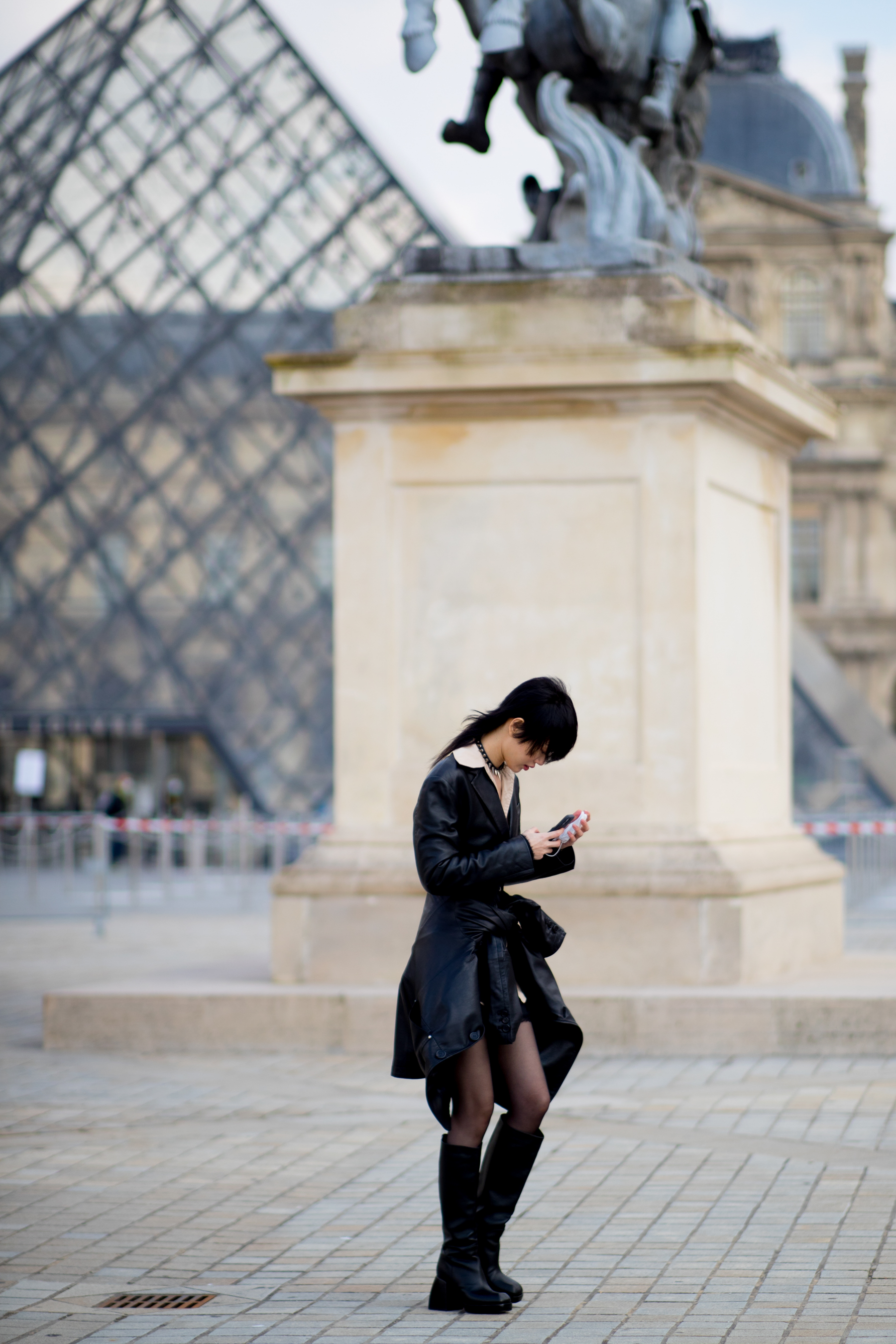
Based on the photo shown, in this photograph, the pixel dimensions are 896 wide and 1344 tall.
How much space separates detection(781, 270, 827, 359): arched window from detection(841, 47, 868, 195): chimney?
23.1 feet

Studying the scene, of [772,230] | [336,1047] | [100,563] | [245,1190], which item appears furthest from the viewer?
[772,230]

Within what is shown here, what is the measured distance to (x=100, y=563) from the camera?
47688mm

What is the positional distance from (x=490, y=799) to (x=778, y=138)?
63.7 m

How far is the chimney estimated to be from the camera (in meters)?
69.9

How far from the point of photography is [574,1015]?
733 centimetres

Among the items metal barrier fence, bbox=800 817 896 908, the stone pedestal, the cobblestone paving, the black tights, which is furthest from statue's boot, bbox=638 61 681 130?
metal barrier fence, bbox=800 817 896 908

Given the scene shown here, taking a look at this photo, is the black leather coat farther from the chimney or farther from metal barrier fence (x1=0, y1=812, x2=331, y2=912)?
the chimney

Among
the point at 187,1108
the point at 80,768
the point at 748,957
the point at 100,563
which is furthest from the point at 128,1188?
the point at 100,563

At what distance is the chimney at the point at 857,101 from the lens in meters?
69.9

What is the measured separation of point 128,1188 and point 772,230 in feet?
193

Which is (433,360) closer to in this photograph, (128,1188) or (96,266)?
(128,1188)

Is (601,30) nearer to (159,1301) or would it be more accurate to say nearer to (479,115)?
(479,115)

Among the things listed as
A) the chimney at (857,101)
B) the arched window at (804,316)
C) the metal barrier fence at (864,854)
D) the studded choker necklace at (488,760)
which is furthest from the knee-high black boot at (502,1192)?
the chimney at (857,101)

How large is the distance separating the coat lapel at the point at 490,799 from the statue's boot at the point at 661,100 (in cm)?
465
